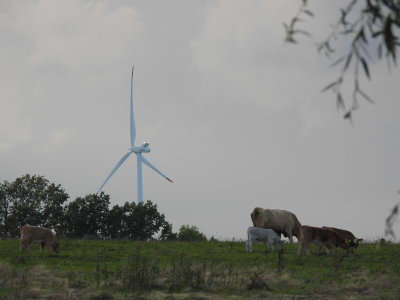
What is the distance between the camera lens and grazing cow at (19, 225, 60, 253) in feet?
91.6

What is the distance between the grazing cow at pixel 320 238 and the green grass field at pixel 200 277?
63cm

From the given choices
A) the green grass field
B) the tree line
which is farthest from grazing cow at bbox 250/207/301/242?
the tree line

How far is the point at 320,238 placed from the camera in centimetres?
2612

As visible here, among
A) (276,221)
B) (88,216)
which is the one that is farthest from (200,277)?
(88,216)

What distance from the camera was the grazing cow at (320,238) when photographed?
25.8 metres

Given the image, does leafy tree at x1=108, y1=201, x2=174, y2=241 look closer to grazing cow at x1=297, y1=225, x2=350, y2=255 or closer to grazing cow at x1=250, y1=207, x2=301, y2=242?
Result: grazing cow at x1=250, y1=207, x2=301, y2=242

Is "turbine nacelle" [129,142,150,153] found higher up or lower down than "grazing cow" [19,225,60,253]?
higher up

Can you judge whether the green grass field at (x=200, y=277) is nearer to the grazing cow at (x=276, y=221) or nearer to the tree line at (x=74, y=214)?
the grazing cow at (x=276, y=221)

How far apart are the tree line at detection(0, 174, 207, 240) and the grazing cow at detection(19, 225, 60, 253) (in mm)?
27946

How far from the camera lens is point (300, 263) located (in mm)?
23406

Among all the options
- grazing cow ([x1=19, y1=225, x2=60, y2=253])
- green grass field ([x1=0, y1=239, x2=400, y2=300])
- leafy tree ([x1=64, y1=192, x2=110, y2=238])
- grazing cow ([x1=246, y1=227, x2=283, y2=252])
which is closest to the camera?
green grass field ([x1=0, y1=239, x2=400, y2=300])

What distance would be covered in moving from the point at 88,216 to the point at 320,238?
117 ft

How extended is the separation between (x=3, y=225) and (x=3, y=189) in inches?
145

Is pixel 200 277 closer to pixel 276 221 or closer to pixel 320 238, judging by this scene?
pixel 320 238
